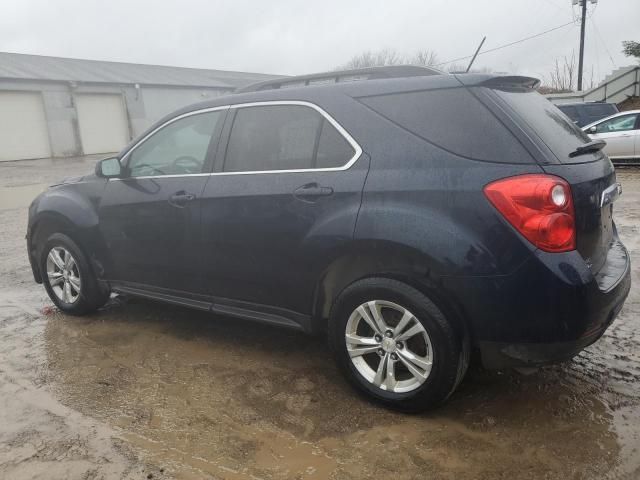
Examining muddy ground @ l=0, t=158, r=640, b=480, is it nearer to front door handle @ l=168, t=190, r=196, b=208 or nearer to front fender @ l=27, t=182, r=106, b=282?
front fender @ l=27, t=182, r=106, b=282

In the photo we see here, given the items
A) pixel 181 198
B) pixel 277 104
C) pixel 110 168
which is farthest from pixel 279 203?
pixel 110 168

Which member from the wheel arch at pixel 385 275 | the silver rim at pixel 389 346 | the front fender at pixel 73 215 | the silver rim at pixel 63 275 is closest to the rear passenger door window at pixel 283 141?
the wheel arch at pixel 385 275

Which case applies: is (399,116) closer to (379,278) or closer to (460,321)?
(379,278)

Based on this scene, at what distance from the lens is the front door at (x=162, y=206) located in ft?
12.5

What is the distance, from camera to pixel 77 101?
27.8 m

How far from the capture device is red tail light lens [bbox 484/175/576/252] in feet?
8.54

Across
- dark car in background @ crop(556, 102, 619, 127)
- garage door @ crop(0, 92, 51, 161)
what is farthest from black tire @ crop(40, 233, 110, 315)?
garage door @ crop(0, 92, 51, 161)

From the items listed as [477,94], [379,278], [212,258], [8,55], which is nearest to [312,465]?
[379,278]

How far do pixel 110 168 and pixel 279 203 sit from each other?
1.66m

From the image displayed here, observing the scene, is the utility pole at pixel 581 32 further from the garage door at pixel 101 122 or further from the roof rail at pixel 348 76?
the roof rail at pixel 348 76

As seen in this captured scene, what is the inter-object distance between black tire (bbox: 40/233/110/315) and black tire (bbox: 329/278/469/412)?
92.3 inches

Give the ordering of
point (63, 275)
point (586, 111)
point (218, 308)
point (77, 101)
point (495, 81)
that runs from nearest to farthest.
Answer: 1. point (495, 81)
2. point (218, 308)
3. point (63, 275)
4. point (586, 111)
5. point (77, 101)

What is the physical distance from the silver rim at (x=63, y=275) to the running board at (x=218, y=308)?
1.65ft

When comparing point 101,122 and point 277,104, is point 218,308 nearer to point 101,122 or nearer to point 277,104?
point 277,104
